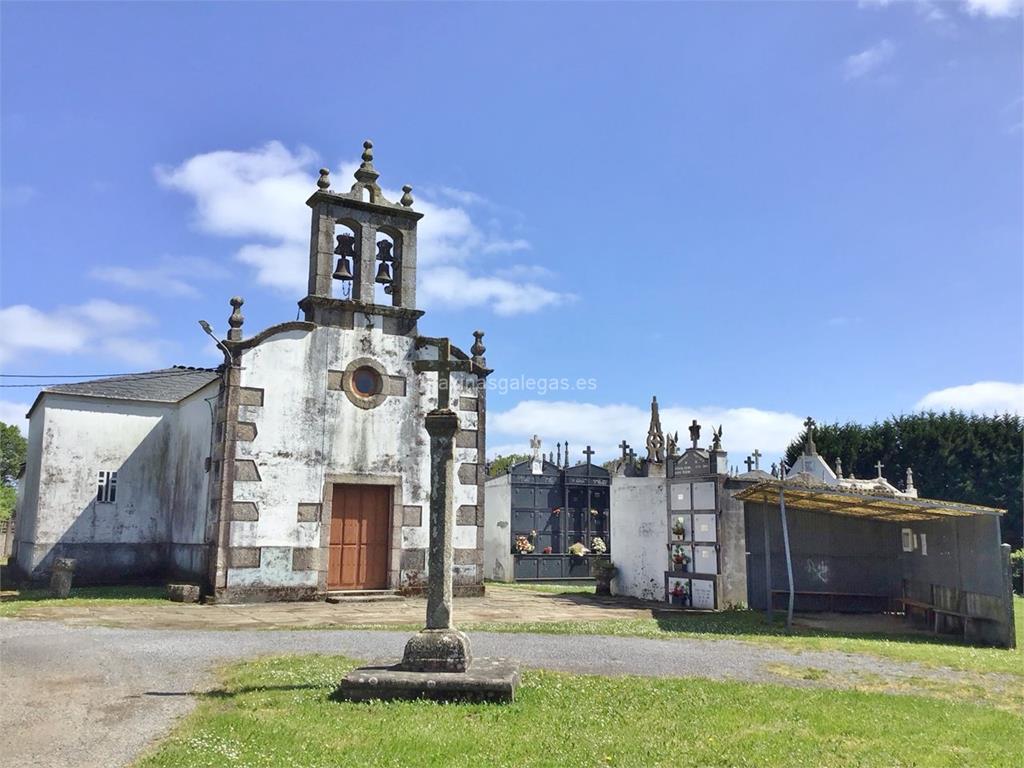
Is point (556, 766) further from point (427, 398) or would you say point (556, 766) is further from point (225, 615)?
point (427, 398)

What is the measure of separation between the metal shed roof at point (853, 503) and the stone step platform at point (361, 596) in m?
7.38

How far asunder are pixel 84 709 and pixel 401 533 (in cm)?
1038

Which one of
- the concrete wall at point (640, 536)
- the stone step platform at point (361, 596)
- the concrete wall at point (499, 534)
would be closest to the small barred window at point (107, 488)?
the stone step platform at point (361, 596)

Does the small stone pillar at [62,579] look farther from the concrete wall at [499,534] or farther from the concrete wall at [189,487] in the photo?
the concrete wall at [499,534]

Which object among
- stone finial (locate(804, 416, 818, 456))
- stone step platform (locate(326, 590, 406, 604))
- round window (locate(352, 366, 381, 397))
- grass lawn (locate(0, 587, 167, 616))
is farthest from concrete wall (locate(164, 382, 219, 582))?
stone finial (locate(804, 416, 818, 456))

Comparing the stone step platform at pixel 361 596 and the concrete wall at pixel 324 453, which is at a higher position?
the concrete wall at pixel 324 453

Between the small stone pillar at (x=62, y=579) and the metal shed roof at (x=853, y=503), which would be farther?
the small stone pillar at (x=62, y=579)

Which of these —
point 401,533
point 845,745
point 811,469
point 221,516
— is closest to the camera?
point 845,745

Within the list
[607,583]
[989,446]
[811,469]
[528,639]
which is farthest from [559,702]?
[989,446]

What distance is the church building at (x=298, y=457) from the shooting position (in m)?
15.9

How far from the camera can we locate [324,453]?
16547mm

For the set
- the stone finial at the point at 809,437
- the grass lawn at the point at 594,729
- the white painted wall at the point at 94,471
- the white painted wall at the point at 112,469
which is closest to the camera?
the grass lawn at the point at 594,729

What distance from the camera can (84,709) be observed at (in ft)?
22.0

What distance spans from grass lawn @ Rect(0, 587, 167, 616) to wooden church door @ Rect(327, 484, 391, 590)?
3445mm
